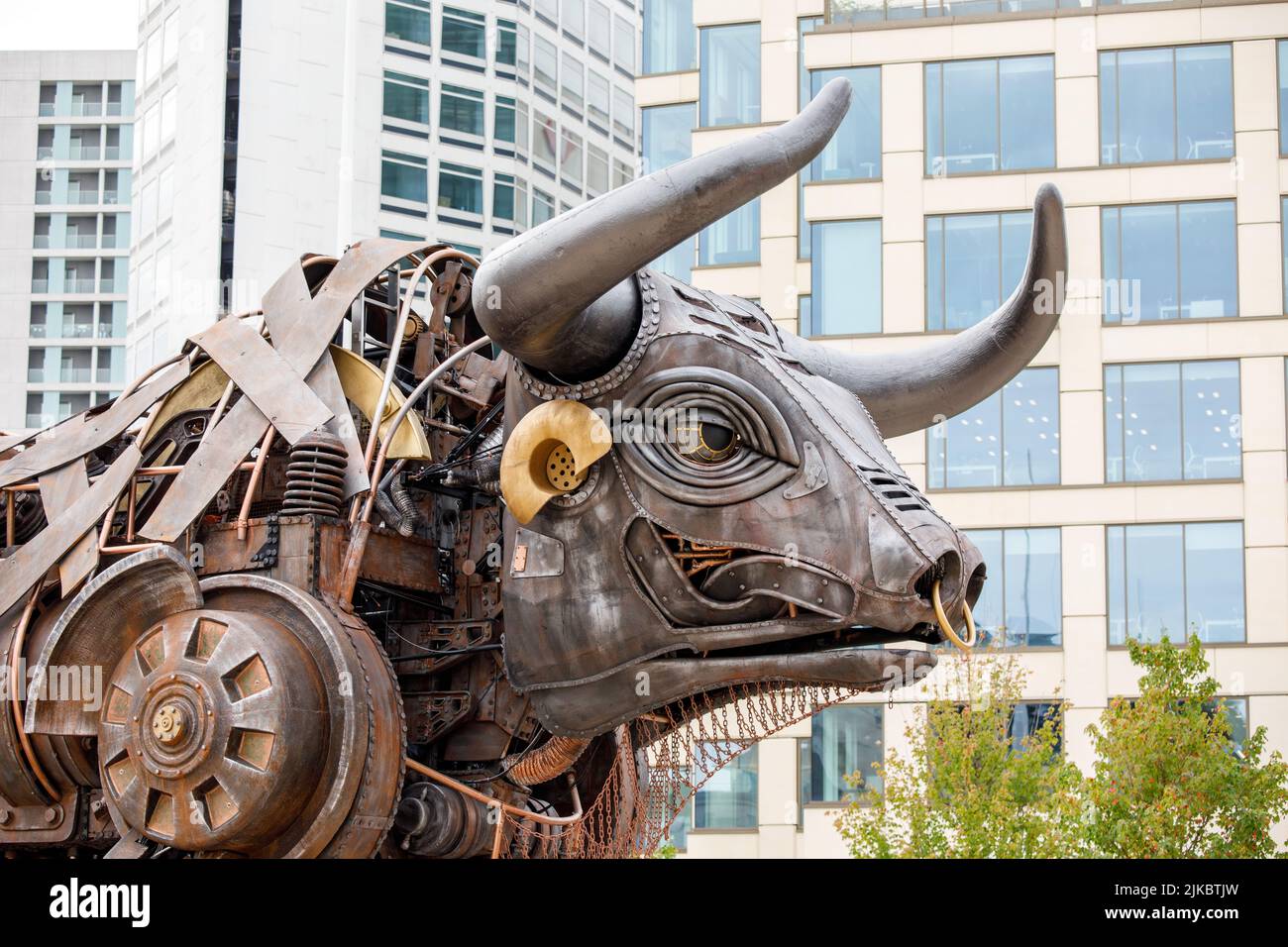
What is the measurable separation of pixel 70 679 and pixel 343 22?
55175 millimetres

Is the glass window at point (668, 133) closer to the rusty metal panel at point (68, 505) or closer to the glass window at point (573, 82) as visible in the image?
the glass window at point (573, 82)

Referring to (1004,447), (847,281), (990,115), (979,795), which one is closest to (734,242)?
(847,281)

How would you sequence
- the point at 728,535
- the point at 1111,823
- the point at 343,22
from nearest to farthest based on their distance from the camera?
1. the point at 728,535
2. the point at 1111,823
3. the point at 343,22

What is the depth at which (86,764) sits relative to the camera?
9.00 metres

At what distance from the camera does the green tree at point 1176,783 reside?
81.6 ft

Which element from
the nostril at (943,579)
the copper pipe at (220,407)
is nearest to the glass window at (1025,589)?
the copper pipe at (220,407)

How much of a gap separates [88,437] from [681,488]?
3555 millimetres

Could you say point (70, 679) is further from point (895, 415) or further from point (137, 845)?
point (895, 415)

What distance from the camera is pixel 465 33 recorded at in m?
62.2

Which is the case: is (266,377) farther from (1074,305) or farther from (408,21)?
(408,21)

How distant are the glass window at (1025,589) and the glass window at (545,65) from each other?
3412 centimetres

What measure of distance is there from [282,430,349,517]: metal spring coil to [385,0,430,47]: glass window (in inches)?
2132

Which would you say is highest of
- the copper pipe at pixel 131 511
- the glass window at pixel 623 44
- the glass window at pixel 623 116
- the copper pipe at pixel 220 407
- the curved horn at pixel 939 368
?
the glass window at pixel 623 44

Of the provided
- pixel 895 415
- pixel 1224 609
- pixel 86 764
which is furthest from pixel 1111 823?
pixel 86 764
